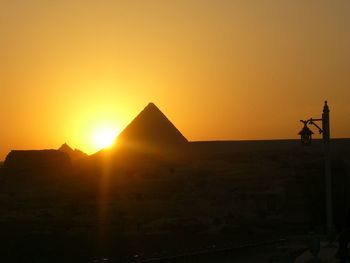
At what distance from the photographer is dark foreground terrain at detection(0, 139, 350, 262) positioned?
86.1ft

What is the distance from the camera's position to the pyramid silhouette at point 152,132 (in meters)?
59.4

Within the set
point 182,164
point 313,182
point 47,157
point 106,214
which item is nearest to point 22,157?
point 47,157

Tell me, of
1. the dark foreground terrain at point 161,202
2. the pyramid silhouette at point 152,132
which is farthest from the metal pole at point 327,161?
the pyramid silhouette at point 152,132

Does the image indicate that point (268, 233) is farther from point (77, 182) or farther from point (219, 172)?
point (77, 182)

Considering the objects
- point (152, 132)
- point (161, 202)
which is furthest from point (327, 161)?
point (152, 132)

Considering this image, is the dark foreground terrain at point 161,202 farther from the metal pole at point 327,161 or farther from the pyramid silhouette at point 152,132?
the pyramid silhouette at point 152,132

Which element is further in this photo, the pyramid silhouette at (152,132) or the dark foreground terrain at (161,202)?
the pyramid silhouette at (152,132)

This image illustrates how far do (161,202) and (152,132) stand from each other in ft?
78.9

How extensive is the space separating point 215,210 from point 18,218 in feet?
32.7

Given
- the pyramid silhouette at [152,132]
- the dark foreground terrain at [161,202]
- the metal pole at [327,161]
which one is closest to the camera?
the metal pole at [327,161]

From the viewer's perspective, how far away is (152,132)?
60688mm

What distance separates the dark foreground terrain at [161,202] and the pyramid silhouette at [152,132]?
1074 centimetres

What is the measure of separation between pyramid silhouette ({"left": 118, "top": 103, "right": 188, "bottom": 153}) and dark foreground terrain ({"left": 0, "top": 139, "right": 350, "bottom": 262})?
10.7m

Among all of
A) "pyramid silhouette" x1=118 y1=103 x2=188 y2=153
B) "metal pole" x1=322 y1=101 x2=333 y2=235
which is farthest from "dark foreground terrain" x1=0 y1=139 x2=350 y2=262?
"pyramid silhouette" x1=118 y1=103 x2=188 y2=153
